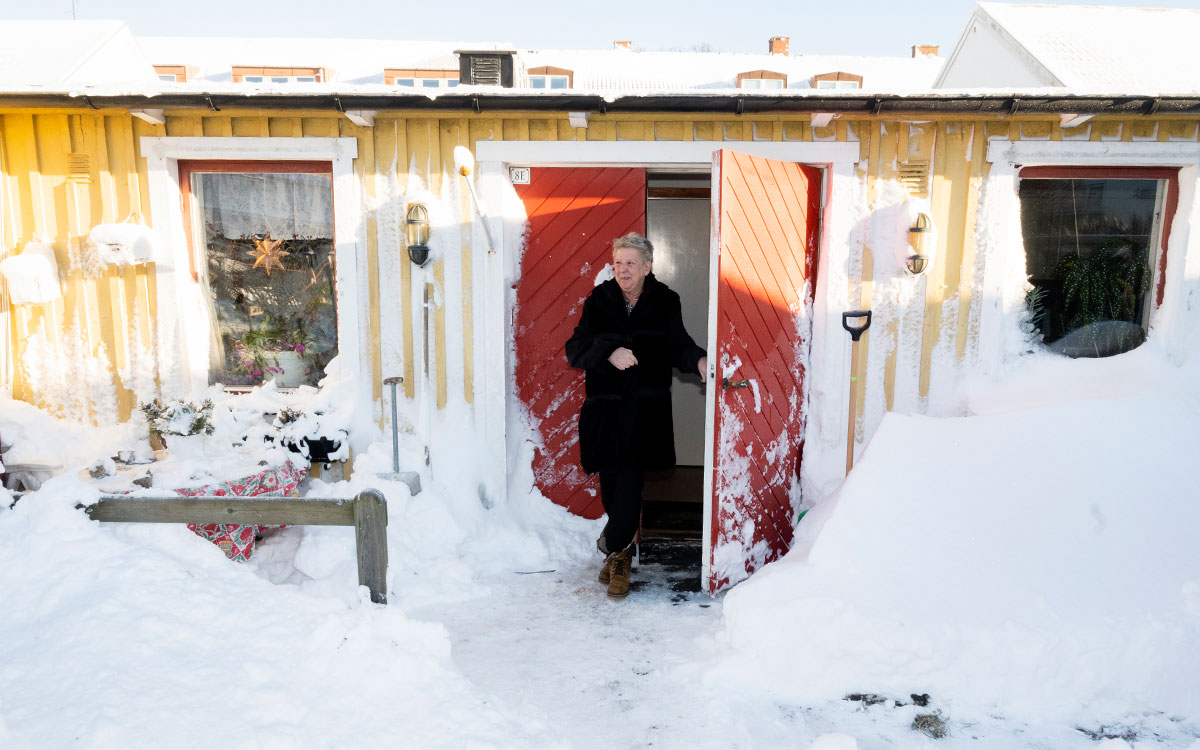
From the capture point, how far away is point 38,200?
4.85 metres

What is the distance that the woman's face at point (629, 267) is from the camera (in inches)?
163

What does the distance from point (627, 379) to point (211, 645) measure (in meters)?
2.36

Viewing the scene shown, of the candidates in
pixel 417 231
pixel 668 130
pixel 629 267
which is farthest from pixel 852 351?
pixel 417 231

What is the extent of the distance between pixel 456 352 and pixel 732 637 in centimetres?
257

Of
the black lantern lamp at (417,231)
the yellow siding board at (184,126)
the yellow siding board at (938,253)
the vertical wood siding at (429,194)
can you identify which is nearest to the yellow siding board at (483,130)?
the vertical wood siding at (429,194)

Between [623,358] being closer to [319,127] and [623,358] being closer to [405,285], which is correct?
[405,285]

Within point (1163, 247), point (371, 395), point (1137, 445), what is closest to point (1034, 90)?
point (1163, 247)

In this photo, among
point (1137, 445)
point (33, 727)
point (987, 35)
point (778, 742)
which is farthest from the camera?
point (987, 35)

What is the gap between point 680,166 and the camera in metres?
4.97

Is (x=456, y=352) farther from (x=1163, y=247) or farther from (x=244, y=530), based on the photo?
(x=1163, y=247)

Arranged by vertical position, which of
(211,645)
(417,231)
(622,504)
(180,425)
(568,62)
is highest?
(568,62)

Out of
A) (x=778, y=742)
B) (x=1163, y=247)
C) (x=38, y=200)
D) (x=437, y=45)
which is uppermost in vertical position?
(x=437, y=45)

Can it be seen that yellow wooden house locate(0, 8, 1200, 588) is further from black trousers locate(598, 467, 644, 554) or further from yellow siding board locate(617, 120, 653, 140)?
black trousers locate(598, 467, 644, 554)

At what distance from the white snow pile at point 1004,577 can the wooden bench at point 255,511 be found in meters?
1.71
